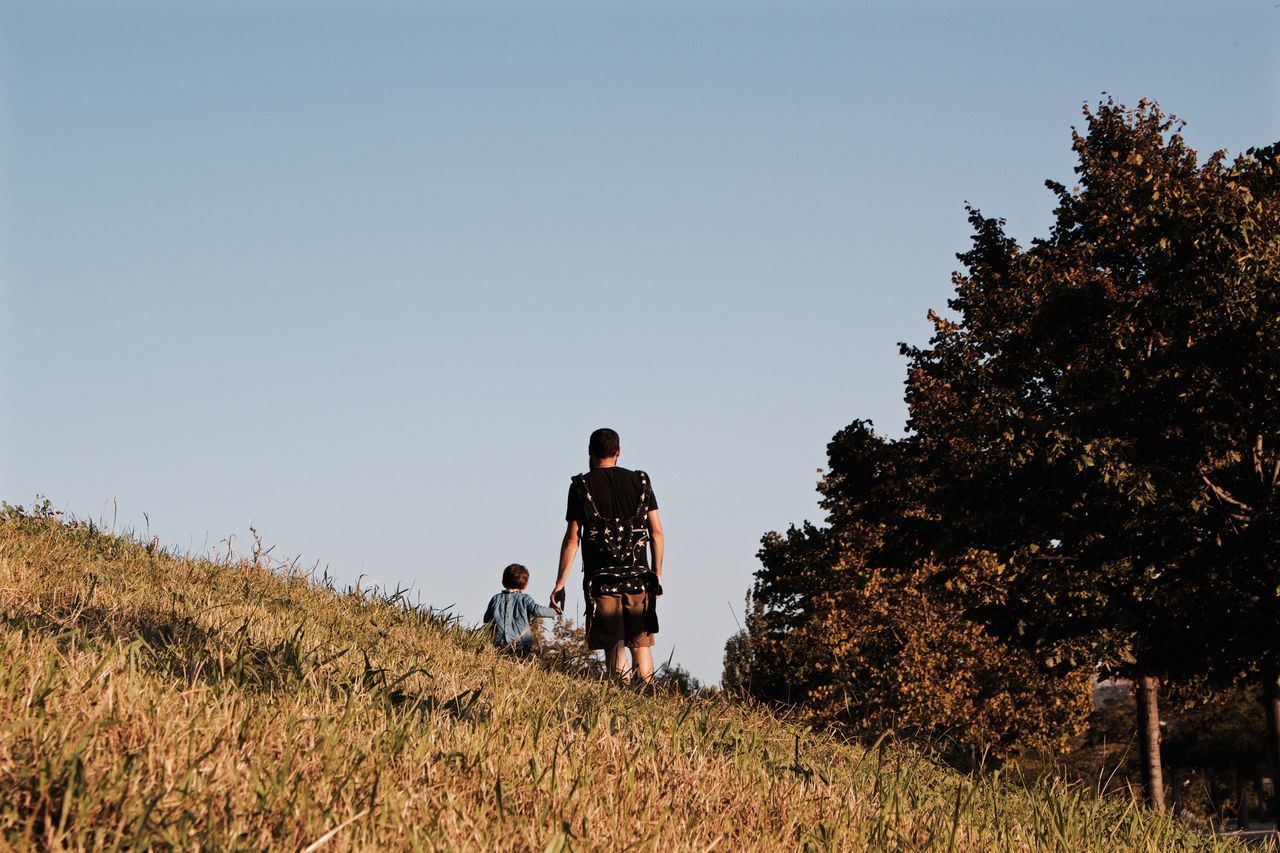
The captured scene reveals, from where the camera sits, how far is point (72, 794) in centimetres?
260

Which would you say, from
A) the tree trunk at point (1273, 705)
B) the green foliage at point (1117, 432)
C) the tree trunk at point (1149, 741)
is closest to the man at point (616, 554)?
the green foliage at point (1117, 432)

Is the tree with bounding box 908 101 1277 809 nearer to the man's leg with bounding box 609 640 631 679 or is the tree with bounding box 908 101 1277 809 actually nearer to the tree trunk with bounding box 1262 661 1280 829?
the tree trunk with bounding box 1262 661 1280 829

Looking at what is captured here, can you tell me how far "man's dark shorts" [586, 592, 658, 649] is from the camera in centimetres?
870

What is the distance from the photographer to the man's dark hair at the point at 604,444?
29.1ft

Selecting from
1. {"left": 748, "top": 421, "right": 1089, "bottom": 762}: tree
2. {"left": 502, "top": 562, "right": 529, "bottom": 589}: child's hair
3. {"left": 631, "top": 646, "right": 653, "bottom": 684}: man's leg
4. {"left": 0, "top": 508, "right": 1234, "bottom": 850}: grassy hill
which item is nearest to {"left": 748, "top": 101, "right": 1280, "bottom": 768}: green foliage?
{"left": 502, "top": 562, "right": 529, "bottom": 589}: child's hair

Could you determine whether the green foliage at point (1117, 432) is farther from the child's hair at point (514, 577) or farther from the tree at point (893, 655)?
the tree at point (893, 655)

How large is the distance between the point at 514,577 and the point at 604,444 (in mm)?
3429

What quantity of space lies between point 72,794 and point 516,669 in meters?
4.29

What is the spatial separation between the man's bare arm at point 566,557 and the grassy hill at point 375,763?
253 centimetres

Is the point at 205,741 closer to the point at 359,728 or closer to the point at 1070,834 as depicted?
the point at 359,728

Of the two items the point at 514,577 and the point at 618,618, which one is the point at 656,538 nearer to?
the point at 618,618

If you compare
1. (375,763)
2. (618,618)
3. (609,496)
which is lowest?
(375,763)

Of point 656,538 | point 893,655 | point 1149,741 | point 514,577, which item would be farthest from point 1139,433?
point 893,655

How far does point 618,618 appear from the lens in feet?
28.6
